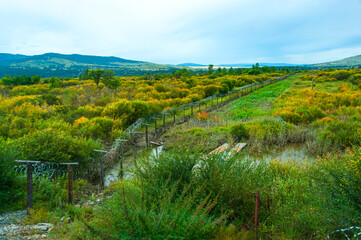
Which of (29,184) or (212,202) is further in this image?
(29,184)

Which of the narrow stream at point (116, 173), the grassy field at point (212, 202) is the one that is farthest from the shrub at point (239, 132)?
the grassy field at point (212, 202)

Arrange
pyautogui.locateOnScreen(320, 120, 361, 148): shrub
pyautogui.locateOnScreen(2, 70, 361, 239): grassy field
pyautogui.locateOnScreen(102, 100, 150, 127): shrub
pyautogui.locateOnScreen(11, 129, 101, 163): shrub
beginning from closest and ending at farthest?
pyautogui.locateOnScreen(2, 70, 361, 239): grassy field → pyautogui.locateOnScreen(11, 129, 101, 163): shrub → pyautogui.locateOnScreen(320, 120, 361, 148): shrub → pyautogui.locateOnScreen(102, 100, 150, 127): shrub

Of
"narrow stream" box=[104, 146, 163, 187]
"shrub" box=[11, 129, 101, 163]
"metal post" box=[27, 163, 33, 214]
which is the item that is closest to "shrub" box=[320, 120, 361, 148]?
"narrow stream" box=[104, 146, 163, 187]

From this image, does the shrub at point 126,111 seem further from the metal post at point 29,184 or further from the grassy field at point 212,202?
the metal post at point 29,184

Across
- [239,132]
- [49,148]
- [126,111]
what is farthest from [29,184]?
[126,111]

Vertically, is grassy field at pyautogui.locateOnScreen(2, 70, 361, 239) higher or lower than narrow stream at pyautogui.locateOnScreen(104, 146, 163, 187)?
higher

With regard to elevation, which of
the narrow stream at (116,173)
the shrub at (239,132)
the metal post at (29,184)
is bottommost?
the narrow stream at (116,173)

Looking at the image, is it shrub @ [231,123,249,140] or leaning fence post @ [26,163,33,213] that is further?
shrub @ [231,123,249,140]

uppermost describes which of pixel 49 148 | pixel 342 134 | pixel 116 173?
pixel 49 148

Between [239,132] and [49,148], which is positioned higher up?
[49,148]

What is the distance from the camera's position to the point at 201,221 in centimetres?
283

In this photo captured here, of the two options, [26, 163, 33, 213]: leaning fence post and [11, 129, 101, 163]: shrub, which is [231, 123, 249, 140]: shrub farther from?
[26, 163, 33, 213]: leaning fence post

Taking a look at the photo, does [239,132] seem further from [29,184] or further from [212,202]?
[29,184]

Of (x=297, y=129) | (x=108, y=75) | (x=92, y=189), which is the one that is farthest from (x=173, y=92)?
(x=92, y=189)
